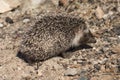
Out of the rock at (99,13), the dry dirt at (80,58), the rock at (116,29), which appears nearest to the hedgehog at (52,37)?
the dry dirt at (80,58)

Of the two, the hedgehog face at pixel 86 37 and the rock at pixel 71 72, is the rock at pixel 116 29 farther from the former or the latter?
the rock at pixel 71 72

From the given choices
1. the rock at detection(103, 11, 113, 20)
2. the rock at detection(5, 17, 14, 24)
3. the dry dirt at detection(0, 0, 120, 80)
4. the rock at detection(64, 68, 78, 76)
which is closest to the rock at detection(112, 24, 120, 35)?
the dry dirt at detection(0, 0, 120, 80)

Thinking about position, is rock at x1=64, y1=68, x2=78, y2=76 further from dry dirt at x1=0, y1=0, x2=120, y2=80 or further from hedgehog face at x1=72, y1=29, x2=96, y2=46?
hedgehog face at x1=72, y1=29, x2=96, y2=46

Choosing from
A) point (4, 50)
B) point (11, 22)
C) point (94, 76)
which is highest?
point (11, 22)

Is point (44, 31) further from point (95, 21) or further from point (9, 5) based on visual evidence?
point (9, 5)

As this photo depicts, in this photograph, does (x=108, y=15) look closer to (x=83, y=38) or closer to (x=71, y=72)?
(x=83, y=38)

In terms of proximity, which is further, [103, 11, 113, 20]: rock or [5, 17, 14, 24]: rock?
[5, 17, 14, 24]: rock

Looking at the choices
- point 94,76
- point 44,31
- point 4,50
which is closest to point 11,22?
point 4,50
